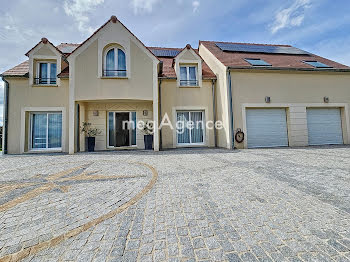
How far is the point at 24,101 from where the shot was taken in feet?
27.2

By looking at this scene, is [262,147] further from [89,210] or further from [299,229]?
[89,210]

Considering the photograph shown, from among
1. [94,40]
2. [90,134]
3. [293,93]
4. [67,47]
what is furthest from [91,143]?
[293,93]

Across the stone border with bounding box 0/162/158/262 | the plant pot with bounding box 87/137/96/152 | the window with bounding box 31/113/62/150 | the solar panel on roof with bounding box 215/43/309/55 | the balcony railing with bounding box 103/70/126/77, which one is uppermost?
the solar panel on roof with bounding box 215/43/309/55

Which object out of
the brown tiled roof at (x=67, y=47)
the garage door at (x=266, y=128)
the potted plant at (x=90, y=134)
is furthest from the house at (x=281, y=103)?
the brown tiled roof at (x=67, y=47)

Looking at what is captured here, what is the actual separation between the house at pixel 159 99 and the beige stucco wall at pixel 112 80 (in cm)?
5

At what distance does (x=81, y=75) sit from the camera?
781 centimetres

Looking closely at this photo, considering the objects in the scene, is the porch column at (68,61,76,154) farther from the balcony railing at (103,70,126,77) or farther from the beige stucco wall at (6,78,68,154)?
the balcony railing at (103,70,126,77)

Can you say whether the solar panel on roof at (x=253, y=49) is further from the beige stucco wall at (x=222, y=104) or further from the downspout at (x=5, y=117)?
the downspout at (x=5, y=117)

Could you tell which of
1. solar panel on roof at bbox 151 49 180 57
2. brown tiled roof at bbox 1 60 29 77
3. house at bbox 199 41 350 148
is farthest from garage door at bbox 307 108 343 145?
brown tiled roof at bbox 1 60 29 77

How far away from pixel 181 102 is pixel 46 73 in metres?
8.01

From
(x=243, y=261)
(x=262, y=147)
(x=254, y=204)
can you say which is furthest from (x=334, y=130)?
(x=243, y=261)

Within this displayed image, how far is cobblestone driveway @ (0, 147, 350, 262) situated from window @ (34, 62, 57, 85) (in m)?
7.21

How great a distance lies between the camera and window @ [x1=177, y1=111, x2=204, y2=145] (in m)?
9.52

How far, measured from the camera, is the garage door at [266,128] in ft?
28.8
